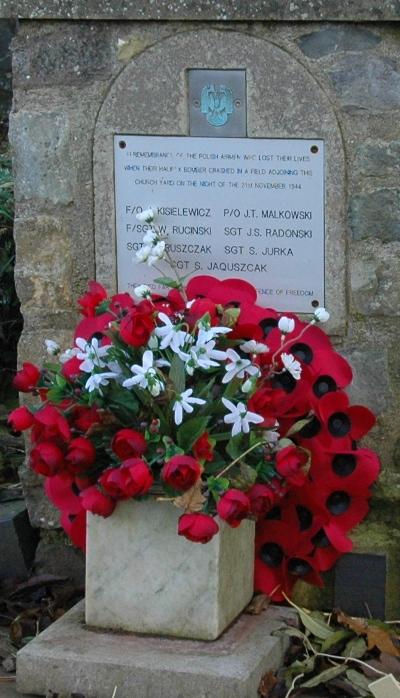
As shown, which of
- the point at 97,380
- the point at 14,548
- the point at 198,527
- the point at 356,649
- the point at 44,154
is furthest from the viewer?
the point at 14,548

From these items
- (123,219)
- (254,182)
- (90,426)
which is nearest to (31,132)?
(123,219)

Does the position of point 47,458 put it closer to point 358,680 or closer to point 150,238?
point 150,238

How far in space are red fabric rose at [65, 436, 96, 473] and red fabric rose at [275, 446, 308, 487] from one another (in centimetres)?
46

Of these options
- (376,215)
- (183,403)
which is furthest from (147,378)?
(376,215)

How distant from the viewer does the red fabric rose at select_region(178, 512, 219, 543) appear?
2.66m

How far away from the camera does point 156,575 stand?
9.57 ft

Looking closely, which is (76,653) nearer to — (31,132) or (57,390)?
(57,390)

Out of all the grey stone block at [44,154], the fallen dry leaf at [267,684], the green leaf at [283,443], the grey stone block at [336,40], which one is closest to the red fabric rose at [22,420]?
the green leaf at [283,443]

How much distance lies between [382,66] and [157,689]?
1.70 m

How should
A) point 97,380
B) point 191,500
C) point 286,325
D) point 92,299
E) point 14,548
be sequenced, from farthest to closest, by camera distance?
point 14,548 → point 92,299 → point 286,325 → point 97,380 → point 191,500

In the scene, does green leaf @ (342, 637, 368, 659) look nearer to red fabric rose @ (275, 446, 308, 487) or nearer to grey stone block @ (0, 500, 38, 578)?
red fabric rose @ (275, 446, 308, 487)

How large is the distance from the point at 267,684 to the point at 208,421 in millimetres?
639

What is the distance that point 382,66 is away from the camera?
3.16 m

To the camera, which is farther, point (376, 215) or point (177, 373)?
point (376, 215)
